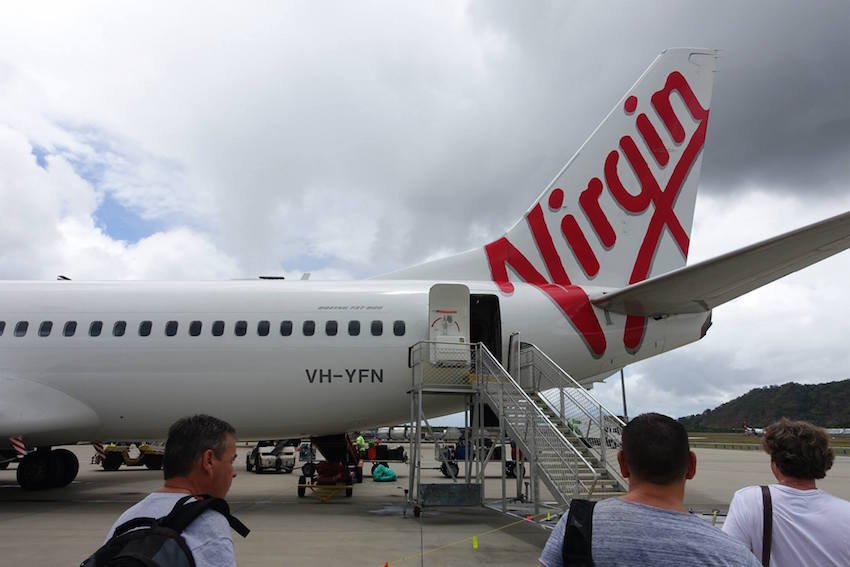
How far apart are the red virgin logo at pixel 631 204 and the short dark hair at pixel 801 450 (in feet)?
37.9

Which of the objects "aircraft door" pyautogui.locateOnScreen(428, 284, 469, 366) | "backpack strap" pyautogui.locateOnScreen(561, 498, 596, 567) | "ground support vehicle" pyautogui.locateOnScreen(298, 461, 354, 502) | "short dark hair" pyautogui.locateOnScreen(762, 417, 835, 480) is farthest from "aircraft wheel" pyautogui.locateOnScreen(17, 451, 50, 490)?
"backpack strap" pyautogui.locateOnScreen(561, 498, 596, 567)

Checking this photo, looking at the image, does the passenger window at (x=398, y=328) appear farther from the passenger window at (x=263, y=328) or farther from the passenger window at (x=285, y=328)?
the passenger window at (x=263, y=328)

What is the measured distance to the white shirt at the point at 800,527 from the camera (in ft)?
9.43

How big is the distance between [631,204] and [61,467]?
52.4 ft

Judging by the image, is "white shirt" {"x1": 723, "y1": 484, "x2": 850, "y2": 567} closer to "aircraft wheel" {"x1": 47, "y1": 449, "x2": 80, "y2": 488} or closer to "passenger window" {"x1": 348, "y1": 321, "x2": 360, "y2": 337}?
"passenger window" {"x1": 348, "y1": 321, "x2": 360, "y2": 337}

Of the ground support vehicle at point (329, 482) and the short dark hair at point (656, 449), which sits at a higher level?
the short dark hair at point (656, 449)

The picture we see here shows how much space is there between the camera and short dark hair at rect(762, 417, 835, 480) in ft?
10.1

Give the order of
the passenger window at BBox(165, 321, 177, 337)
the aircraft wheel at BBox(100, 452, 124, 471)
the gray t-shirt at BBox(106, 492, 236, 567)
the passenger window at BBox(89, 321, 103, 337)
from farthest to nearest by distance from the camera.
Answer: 1. the aircraft wheel at BBox(100, 452, 124, 471)
2. the passenger window at BBox(89, 321, 103, 337)
3. the passenger window at BBox(165, 321, 177, 337)
4. the gray t-shirt at BBox(106, 492, 236, 567)

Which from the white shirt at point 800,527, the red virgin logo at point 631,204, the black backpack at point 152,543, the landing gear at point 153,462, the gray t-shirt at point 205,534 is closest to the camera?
the black backpack at point 152,543

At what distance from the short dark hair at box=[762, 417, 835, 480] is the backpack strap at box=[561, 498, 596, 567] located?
1.58m

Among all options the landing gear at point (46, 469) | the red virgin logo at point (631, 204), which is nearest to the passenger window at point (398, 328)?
the red virgin logo at point (631, 204)

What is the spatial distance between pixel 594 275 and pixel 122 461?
20.8 metres

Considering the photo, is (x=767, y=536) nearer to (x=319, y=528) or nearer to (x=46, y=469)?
(x=319, y=528)

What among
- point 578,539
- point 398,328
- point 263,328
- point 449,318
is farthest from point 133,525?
point 263,328
